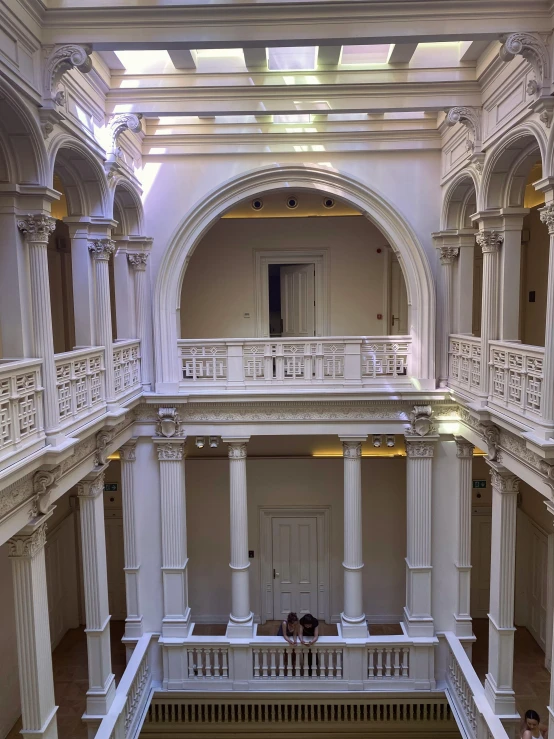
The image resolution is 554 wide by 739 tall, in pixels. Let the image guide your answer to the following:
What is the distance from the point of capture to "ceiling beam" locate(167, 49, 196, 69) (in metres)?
7.86

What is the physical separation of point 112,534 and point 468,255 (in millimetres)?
9289

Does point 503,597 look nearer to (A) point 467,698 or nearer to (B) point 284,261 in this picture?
(A) point 467,698

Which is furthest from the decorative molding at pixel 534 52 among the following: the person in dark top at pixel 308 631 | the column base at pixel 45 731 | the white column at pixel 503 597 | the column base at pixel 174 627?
the column base at pixel 174 627

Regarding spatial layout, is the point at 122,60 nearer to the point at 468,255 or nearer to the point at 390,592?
the point at 468,255

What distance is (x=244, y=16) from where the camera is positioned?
612cm

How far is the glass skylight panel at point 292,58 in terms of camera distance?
8.39 metres

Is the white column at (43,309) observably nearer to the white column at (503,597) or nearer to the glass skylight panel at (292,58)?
the glass skylight panel at (292,58)

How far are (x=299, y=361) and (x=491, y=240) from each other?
359 centimetres

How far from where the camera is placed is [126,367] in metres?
9.38

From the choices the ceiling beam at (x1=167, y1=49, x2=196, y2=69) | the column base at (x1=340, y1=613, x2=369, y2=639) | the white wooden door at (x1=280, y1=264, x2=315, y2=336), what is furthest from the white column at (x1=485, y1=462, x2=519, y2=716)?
the ceiling beam at (x1=167, y1=49, x2=196, y2=69)

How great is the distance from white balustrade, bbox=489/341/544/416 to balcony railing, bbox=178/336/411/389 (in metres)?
2.42

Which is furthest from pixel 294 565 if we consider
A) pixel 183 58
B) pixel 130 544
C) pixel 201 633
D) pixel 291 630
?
pixel 183 58

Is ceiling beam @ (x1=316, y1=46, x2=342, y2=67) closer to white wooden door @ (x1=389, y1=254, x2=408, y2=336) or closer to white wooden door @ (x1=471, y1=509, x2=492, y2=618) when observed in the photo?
white wooden door @ (x1=389, y1=254, x2=408, y2=336)

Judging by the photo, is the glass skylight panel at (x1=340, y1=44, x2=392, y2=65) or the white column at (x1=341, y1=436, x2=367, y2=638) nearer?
the glass skylight panel at (x1=340, y1=44, x2=392, y2=65)
